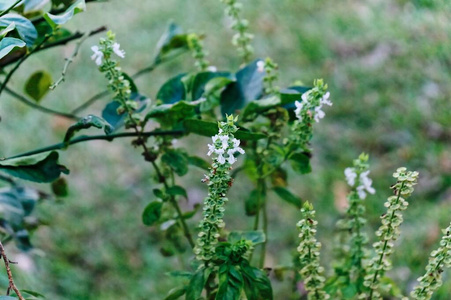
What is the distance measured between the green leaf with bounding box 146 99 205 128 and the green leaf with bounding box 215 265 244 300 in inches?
11.9

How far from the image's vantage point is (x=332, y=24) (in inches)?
144

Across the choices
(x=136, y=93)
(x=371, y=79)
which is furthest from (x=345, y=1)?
(x=136, y=93)

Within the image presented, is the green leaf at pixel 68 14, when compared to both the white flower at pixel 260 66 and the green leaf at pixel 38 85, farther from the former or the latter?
the green leaf at pixel 38 85

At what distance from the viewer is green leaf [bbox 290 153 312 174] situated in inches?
50.4

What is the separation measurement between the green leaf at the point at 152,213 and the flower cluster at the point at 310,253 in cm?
32

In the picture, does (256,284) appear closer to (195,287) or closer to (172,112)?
(195,287)

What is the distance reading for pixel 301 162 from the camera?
4.24 feet

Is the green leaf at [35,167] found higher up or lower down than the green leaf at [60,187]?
lower down

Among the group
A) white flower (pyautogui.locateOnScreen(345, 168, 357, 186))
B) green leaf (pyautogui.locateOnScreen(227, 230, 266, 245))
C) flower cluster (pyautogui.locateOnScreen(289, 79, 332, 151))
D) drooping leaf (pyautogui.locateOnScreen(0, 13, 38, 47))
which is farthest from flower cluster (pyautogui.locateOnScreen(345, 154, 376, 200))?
drooping leaf (pyautogui.locateOnScreen(0, 13, 38, 47))

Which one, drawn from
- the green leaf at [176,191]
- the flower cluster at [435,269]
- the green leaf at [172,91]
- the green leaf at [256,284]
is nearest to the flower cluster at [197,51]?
the green leaf at [172,91]

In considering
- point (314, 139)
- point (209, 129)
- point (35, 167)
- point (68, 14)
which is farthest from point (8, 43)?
point (314, 139)

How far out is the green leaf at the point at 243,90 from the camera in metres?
1.35

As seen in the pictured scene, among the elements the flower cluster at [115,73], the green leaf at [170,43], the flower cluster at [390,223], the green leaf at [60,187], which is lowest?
the flower cluster at [390,223]

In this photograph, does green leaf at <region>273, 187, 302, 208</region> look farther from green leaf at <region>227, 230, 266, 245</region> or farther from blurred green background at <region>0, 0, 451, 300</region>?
blurred green background at <region>0, 0, 451, 300</region>
